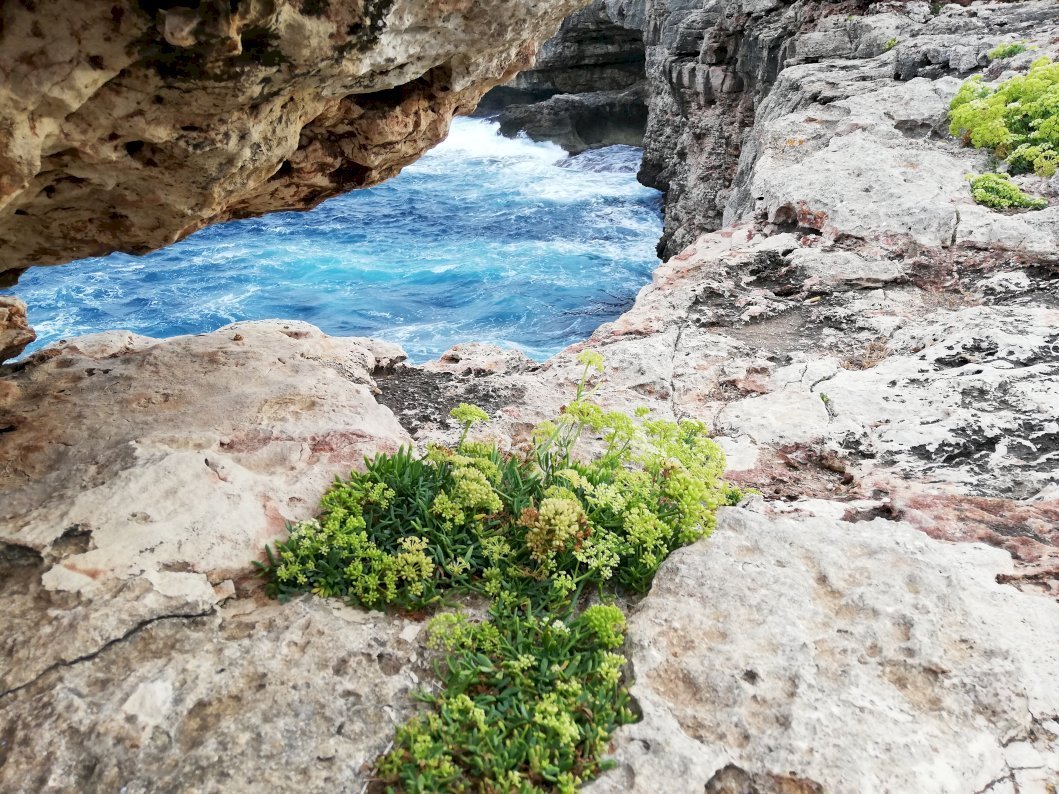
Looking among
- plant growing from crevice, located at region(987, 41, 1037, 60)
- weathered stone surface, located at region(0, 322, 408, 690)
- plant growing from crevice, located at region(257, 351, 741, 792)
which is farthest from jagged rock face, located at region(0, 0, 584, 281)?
plant growing from crevice, located at region(987, 41, 1037, 60)

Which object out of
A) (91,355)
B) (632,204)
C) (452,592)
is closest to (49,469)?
(91,355)

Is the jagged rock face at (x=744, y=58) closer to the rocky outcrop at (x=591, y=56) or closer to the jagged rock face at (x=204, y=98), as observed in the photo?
the jagged rock face at (x=204, y=98)

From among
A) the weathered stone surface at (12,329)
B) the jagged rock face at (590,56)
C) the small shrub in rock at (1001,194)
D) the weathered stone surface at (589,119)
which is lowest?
the weathered stone surface at (589,119)

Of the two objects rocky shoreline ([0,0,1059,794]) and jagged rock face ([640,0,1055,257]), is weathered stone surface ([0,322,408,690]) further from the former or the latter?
Result: jagged rock face ([640,0,1055,257])

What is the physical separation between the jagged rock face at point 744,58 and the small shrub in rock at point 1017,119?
26.3 inches

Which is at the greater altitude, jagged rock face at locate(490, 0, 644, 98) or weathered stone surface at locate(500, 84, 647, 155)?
jagged rock face at locate(490, 0, 644, 98)

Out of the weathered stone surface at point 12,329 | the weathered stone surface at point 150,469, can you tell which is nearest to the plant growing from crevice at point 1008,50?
the weathered stone surface at point 150,469

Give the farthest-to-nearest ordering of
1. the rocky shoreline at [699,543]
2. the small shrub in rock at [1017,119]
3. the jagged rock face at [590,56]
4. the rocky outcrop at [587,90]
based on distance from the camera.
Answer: the rocky outcrop at [587,90]
the jagged rock face at [590,56]
the small shrub in rock at [1017,119]
the rocky shoreline at [699,543]

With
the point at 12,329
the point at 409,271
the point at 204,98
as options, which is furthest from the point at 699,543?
the point at 409,271

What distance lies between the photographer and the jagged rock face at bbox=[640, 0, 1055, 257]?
12.2 metres

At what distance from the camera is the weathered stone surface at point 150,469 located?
354 centimetres

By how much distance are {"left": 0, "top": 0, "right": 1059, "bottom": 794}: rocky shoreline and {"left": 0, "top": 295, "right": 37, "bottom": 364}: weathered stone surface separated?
8 centimetres

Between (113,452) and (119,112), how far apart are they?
1.97 metres

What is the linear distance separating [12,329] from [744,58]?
1842 cm
